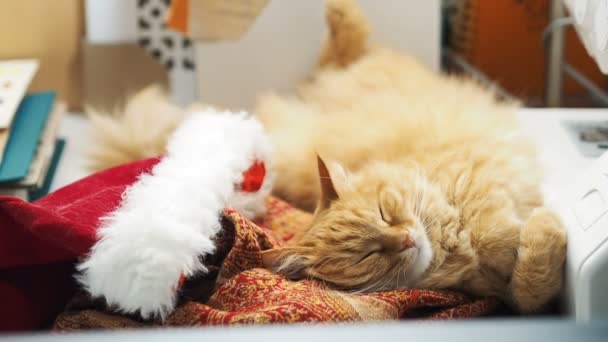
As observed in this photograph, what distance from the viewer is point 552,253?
0.99 metres

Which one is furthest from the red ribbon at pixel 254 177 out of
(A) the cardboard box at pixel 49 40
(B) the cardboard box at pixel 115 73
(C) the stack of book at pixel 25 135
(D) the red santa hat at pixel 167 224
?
(A) the cardboard box at pixel 49 40

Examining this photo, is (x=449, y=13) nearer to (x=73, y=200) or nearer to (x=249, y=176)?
(x=249, y=176)

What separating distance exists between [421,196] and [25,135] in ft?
3.13

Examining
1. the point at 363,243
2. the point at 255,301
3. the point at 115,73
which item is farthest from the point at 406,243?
the point at 115,73

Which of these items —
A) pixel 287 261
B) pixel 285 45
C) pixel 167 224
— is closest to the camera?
pixel 167 224

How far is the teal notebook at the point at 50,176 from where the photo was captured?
1.51 metres

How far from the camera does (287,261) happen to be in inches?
42.3

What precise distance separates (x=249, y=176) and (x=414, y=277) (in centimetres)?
36

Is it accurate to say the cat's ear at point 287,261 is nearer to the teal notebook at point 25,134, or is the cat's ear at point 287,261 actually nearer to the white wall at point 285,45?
the teal notebook at point 25,134

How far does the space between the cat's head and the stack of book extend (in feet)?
2.10

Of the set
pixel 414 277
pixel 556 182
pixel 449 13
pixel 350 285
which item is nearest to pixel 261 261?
pixel 350 285

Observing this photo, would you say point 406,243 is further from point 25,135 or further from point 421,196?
point 25,135

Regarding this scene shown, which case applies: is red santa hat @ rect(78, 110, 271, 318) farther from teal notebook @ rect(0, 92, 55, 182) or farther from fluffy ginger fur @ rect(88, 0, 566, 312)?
teal notebook @ rect(0, 92, 55, 182)

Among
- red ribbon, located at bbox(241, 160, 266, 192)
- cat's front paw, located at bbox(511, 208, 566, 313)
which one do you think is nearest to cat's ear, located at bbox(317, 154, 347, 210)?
red ribbon, located at bbox(241, 160, 266, 192)
